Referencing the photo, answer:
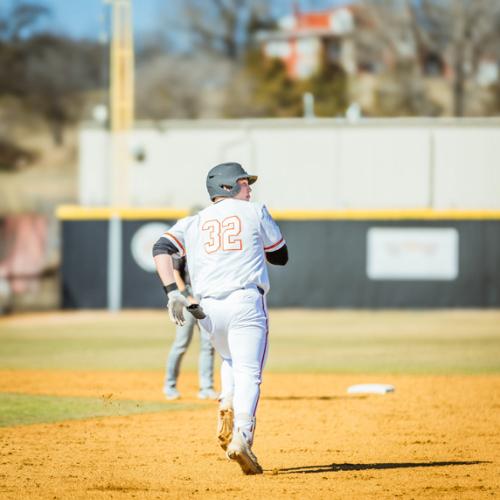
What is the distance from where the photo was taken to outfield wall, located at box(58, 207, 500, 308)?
26016 mm

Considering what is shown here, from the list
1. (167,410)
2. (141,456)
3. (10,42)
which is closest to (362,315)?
(167,410)

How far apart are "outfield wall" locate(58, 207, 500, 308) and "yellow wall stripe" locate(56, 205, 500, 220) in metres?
0.02

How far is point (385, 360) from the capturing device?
15508 millimetres

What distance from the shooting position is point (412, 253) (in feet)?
85.7

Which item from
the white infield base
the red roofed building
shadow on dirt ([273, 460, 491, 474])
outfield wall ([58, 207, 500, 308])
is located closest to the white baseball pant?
shadow on dirt ([273, 460, 491, 474])

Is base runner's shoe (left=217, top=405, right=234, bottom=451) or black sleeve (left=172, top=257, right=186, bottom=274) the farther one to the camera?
black sleeve (left=172, top=257, right=186, bottom=274)

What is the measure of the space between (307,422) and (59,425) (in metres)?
2.03

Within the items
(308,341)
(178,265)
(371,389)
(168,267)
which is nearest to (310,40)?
(308,341)

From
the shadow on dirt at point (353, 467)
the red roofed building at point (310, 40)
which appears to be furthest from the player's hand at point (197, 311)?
the red roofed building at point (310, 40)

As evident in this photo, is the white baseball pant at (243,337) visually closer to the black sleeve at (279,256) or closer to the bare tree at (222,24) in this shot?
the black sleeve at (279,256)

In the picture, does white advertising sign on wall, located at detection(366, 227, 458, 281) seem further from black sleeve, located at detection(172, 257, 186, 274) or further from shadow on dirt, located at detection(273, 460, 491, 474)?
shadow on dirt, located at detection(273, 460, 491, 474)

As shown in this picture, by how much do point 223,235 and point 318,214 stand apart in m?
19.5

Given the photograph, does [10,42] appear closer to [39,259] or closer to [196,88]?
[196,88]

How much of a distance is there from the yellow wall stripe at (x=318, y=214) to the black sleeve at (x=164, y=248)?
62.2ft
